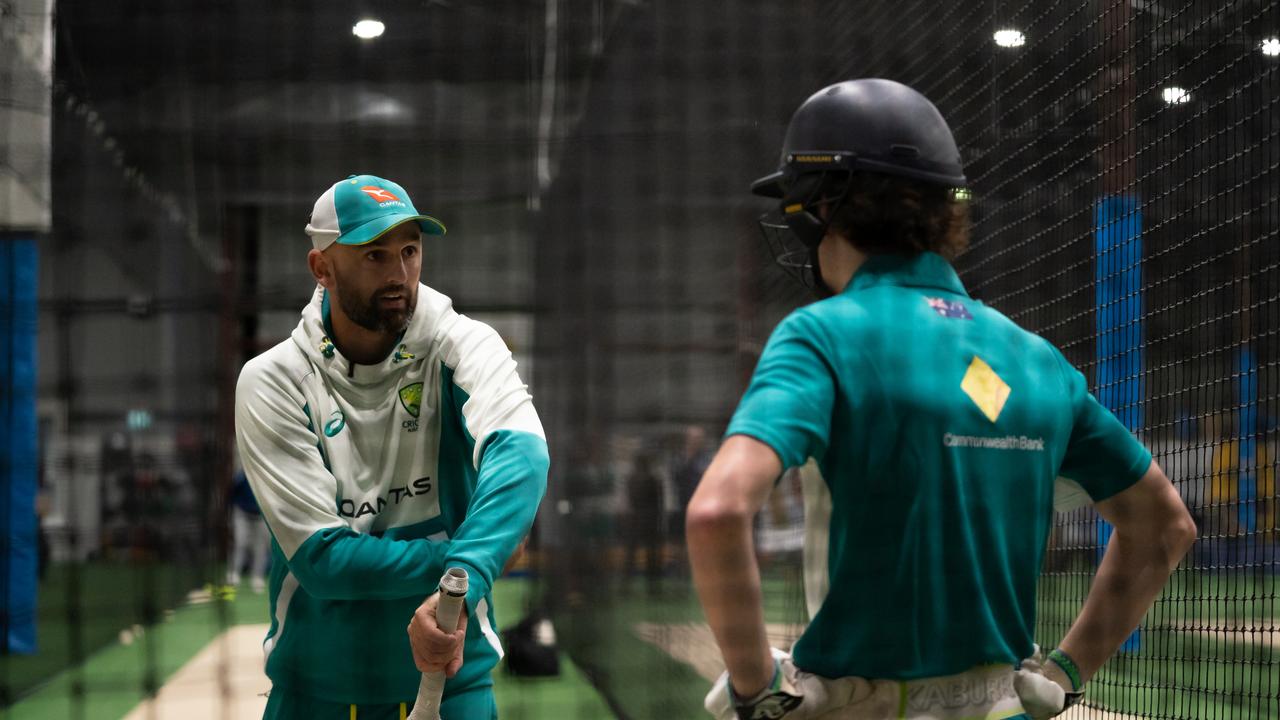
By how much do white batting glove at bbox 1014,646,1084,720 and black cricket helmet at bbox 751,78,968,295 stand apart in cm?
62

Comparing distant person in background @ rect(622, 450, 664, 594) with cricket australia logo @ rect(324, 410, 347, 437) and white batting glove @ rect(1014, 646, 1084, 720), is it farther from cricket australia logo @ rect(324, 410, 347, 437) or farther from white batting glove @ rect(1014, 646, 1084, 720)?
white batting glove @ rect(1014, 646, 1084, 720)

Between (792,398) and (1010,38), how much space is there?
124 inches

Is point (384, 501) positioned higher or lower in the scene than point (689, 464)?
higher

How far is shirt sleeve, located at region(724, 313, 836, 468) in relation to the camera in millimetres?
1312

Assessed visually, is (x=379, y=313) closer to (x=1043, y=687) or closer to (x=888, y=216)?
(x=888, y=216)

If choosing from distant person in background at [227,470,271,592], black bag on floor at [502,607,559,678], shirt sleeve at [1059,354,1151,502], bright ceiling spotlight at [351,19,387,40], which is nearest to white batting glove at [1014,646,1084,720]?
shirt sleeve at [1059,354,1151,502]

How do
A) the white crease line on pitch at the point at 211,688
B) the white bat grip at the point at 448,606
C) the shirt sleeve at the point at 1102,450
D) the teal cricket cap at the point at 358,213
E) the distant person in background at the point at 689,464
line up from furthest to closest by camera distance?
1. the white crease line on pitch at the point at 211,688
2. the distant person in background at the point at 689,464
3. the teal cricket cap at the point at 358,213
4. the white bat grip at the point at 448,606
5. the shirt sleeve at the point at 1102,450

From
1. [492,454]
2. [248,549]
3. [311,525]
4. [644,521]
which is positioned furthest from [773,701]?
[248,549]

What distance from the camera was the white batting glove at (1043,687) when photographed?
5.14ft

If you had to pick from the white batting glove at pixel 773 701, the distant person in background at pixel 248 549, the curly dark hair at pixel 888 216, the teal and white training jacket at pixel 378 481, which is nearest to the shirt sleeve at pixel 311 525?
the teal and white training jacket at pixel 378 481

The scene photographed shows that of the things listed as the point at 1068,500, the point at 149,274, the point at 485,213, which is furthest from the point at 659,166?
the point at 149,274

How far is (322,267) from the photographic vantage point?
2.37m

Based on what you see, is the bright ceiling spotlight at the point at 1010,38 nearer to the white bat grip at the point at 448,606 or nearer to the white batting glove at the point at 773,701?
the white bat grip at the point at 448,606

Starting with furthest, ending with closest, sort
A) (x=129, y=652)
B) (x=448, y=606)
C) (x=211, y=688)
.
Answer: (x=129, y=652) < (x=211, y=688) < (x=448, y=606)
